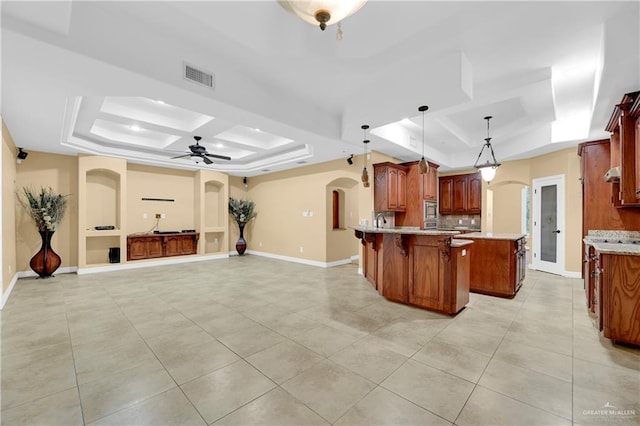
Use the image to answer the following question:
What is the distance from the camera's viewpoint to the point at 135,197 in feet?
24.7

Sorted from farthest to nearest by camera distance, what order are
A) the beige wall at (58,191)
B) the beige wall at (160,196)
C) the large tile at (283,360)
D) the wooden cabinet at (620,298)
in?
1. the beige wall at (160,196)
2. the beige wall at (58,191)
3. the wooden cabinet at (620,298)
4. the large tile at (283,360)

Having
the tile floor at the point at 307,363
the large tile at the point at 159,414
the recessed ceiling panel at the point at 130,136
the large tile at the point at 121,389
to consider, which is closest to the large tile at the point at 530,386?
the tile floor at the point at 307,363

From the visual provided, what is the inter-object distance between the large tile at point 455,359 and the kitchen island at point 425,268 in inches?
37.6

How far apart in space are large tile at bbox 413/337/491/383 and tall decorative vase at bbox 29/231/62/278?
736 centimetres

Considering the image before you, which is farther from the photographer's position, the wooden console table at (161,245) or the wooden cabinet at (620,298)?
the wooden console table at (161,245)

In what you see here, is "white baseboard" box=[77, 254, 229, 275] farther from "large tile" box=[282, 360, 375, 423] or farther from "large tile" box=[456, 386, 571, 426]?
"large tile" box=[456, 386, 571, 426]

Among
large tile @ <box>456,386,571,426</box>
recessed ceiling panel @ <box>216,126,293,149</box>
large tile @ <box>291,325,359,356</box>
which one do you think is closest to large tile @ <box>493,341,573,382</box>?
large tile @ <box>456,386,571,426</box>

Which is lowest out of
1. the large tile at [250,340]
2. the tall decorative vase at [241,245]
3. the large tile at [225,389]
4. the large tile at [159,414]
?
the large tile at [250,340]

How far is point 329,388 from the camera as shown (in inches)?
81.9

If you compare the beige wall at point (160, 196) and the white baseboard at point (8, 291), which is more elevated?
the beige wall at point (160, 196)

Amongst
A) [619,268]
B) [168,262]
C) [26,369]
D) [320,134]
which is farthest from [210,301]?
[619,268]

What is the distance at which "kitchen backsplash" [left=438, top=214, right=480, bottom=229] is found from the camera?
789 centimetres

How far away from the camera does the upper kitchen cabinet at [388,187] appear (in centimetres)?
593

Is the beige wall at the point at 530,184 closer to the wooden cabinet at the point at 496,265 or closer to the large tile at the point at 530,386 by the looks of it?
the wooden cabinet at the point at 496,265
